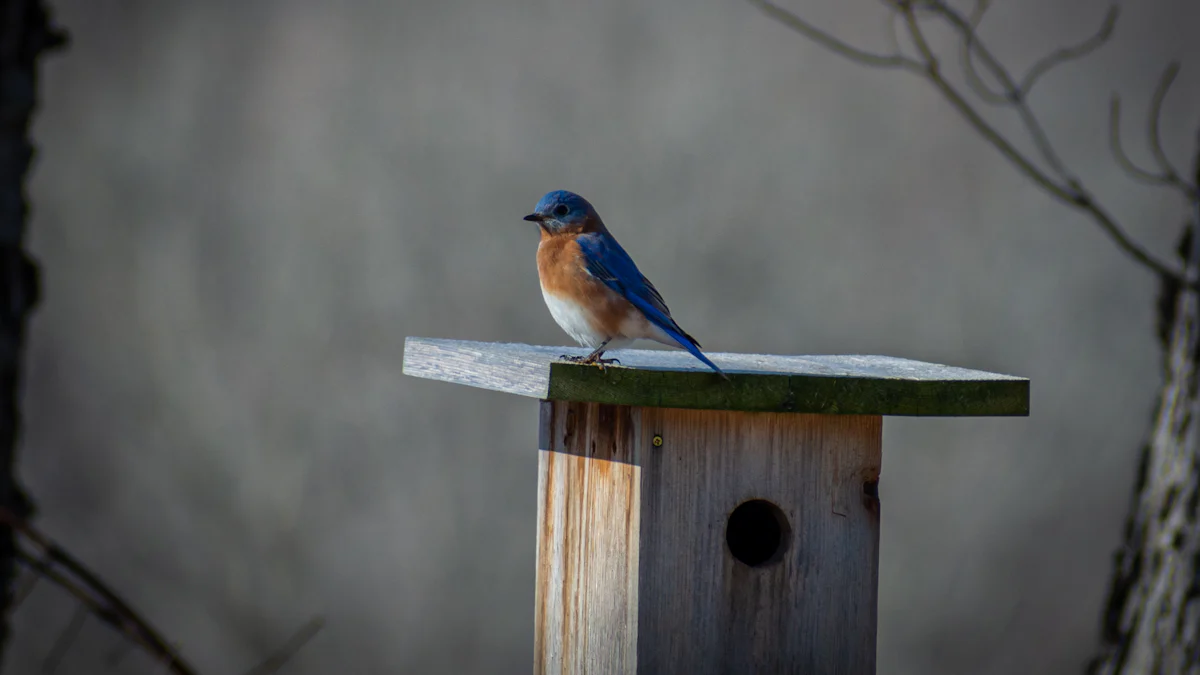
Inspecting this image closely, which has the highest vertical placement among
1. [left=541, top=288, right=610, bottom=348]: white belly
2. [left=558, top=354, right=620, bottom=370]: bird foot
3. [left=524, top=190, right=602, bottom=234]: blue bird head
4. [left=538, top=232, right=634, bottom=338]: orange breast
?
[left=524, top=190, right=602, bottom=234]: blue bird head

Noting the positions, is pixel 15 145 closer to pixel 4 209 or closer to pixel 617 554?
pixel 4 209

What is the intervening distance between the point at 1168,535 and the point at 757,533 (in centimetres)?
111

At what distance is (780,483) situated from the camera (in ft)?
7.95

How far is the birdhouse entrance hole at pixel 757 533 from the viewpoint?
2.46 metres

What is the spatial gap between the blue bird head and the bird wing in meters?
0.13

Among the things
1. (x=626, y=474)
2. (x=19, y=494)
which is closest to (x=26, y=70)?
(x=19, y=494)

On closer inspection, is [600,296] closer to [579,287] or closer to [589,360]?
[579,287]

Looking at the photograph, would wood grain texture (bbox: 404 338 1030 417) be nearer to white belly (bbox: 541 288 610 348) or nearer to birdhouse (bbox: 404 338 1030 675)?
birdhouse (bbox: 404 338 1030 675)

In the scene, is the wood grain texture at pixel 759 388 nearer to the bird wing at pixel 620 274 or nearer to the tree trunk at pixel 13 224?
the bird wing at pixel 620 274

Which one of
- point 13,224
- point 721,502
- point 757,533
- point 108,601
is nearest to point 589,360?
point 721,502

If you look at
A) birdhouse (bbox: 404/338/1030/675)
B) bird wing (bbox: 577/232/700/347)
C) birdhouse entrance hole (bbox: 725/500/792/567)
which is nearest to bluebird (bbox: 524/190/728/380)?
bird wing (bbox: 577/232/700/347)

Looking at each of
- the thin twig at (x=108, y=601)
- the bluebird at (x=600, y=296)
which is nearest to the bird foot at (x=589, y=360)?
the bluebird at (x=600, y=296)

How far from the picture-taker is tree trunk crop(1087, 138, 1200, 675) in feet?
9.43

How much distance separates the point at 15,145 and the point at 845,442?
1.64 meters
